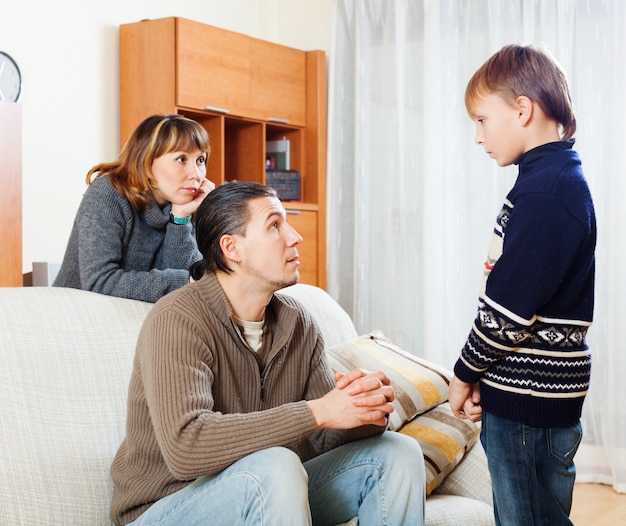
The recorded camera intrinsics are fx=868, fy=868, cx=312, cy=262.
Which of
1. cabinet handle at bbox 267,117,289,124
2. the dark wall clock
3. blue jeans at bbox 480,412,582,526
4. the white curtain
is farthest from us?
cabinet handle at bbox 267,117,289,124

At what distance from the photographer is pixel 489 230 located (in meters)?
4.38

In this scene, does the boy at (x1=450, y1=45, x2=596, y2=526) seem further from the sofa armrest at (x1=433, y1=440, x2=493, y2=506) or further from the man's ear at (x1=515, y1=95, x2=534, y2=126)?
the sofa armrest at (x1=433, y1=440, x2=493, y2=506)

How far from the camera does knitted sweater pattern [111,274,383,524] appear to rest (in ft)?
5.35

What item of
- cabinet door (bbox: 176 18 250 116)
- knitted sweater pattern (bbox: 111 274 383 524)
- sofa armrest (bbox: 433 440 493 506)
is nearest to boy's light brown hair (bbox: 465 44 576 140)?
knitted sweater pattern (bbox: 111 274 383 524)

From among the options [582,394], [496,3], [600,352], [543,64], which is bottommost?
[600,352]

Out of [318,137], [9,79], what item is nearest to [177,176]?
[9,79]

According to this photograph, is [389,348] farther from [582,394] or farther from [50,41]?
[50,41]

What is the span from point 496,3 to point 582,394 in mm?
3051

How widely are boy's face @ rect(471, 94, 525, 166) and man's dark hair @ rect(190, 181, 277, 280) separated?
501 mm

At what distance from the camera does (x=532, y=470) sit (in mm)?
1678

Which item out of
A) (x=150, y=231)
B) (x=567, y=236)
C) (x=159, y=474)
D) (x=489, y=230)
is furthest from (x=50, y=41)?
(x=567, y=236)

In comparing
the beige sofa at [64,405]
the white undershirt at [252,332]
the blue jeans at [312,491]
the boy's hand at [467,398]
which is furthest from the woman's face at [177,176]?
the boy's hand at [467,398]

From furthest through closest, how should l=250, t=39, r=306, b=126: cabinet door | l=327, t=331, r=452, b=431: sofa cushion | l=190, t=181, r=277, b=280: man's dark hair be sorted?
l=250, t=39, r=306, b=126: cabinet door
l=327, t=331, r=452, b=431: sofa cushion
l=190, t=181, r=277, b=280: man's dark hair

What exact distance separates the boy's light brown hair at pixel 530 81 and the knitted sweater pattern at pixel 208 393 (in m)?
0.66
